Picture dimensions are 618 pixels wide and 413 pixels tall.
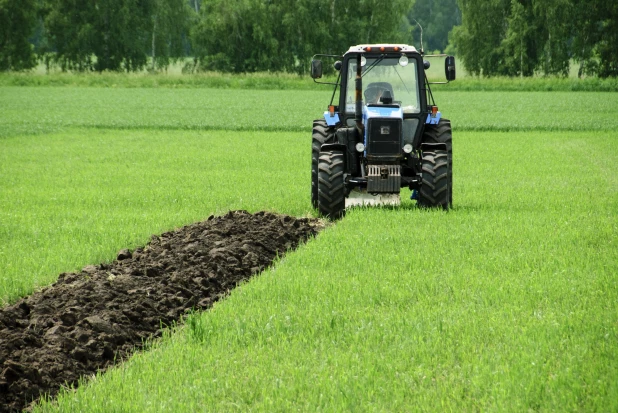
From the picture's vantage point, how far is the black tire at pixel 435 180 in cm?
1339

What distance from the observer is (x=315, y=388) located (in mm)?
6086

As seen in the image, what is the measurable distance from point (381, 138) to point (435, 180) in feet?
3.31

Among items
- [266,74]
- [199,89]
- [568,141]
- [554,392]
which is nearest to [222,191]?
[554,392]

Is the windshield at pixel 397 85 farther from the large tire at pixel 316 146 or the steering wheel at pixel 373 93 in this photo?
the large tire at pixel 316 146

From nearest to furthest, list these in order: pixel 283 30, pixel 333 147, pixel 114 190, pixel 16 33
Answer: pixel 333 147, pixel 114 190, pixel 283 30, pixel 16 33

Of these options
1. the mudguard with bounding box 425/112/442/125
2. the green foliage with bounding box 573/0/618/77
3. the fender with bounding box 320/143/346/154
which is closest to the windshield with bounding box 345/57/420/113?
the mudguard with bounding box 425/112/442/125

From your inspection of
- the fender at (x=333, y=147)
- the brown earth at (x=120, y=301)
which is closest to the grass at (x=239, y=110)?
the fender at (x=333, y=147)

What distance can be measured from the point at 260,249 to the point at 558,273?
3581mm

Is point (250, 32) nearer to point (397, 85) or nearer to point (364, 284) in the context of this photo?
point (397, 85)

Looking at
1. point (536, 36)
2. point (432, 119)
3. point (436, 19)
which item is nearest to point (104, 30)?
point (536, 36)

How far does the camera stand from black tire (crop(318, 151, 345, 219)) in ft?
43.8

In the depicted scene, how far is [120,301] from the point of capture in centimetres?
833

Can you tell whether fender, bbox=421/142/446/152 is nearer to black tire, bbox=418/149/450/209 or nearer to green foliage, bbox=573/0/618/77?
black tire, bbox=418/149/450/209

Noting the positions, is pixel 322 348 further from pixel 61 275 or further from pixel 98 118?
pixel 98 118
